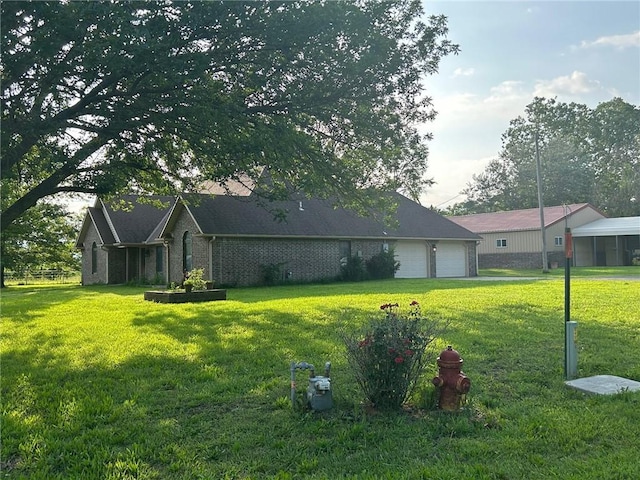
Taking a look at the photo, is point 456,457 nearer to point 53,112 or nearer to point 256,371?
point 256,371

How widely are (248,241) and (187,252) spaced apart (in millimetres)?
2877

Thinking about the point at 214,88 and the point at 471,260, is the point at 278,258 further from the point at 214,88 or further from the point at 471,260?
the point at 214,88

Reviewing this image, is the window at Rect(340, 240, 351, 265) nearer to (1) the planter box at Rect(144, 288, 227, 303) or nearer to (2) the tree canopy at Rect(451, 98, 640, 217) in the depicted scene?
(1) the planter box at Rect(144, 288, 227, 303)

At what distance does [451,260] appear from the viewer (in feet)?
94.8

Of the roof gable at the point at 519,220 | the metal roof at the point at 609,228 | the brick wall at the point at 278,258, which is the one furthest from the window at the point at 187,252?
the metal roof at the point at 609,228

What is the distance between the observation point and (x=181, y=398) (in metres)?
5.19

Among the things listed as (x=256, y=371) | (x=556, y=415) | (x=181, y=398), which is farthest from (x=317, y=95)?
(x=556, y=415)

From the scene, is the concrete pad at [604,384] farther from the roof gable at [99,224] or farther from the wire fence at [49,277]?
the wire fence at [49,277]

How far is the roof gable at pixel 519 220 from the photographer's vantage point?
36.3 m

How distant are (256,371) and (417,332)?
2.29 meters

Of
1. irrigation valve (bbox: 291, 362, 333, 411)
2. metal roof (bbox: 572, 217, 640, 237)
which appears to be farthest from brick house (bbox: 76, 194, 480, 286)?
metal roof (bbox: 572, 217, 640, 237)

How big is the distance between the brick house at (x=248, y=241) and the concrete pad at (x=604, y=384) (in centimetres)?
964

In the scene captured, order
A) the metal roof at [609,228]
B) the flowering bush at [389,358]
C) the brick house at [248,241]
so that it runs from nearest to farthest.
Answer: the flowering bush at [389,358]
the brick house at [248,241]
the metal roof at [609,228]

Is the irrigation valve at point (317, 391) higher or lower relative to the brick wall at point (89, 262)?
lower
